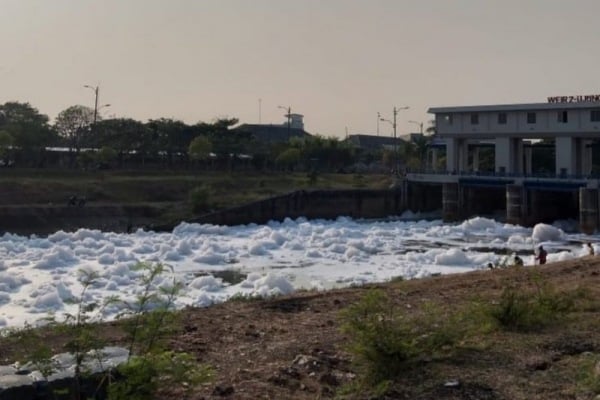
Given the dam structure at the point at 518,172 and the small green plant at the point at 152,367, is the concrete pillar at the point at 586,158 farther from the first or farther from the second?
the small green plant at the point at 152,367

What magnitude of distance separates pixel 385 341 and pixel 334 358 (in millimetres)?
1121

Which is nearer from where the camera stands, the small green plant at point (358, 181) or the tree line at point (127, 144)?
the small green plant at point (358, 181)

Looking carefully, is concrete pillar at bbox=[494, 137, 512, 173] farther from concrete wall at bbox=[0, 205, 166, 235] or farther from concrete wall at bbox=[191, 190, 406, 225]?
concrete wall at bbox=[0, 205, 166, 235]

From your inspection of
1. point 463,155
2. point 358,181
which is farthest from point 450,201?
point 358,181

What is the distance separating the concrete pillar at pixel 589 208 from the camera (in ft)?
137

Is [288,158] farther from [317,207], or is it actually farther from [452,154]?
[317,207]

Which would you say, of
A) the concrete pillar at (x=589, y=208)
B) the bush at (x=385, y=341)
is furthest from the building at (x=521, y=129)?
the bush at (x=385, y=341)

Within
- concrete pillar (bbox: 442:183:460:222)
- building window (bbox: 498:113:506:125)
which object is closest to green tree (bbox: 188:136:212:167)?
concrete pillar (bbox: 442:183:460:222)

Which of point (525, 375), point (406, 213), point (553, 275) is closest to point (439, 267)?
point (553, 275)

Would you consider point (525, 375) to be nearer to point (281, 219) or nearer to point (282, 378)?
point (282, 378)

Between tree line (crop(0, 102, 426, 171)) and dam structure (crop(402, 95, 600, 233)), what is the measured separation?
57.0ft

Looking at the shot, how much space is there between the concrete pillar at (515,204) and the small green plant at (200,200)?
1847 cm

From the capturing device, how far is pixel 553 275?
15.6 meters

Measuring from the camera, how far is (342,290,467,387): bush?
7000 mm
